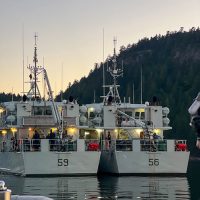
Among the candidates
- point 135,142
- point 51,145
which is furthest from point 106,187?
point 135,142

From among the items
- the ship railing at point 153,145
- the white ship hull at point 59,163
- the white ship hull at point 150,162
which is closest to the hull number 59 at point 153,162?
the white ship hull at point 150,162

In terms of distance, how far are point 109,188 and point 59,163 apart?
11.0m

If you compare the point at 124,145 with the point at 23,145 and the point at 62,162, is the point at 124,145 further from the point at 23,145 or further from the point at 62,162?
the point at 23,145

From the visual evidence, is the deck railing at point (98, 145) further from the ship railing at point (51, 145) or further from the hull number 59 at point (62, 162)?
the hull number 59 at point (62, 162)

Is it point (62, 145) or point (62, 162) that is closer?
point (62, 162)

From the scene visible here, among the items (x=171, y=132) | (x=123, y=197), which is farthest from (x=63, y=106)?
(x=171, y=132)

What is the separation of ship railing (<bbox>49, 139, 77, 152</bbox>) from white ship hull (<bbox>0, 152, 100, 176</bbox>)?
1.78 ft

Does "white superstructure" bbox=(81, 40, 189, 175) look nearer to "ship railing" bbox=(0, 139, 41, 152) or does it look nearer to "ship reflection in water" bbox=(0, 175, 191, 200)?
"ship reflection in water" bbox=(0, 175, 191, 200)

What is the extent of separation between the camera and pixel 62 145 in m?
48.9

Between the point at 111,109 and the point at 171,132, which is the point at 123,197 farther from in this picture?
the point at 171,132

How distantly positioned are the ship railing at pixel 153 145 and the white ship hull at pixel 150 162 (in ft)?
2.00

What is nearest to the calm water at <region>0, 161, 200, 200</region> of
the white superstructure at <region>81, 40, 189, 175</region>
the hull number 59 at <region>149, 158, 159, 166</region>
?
the white superstructure at <region>81, 40, 189, 175</region>

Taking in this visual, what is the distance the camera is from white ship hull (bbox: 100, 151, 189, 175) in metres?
49.7

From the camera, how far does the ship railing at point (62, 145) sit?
161ft
